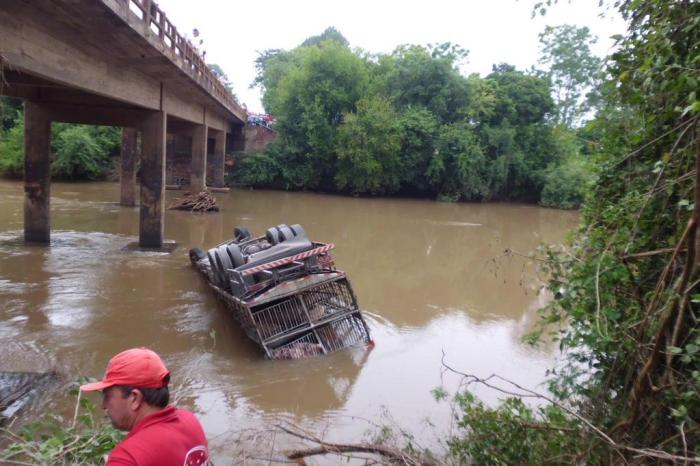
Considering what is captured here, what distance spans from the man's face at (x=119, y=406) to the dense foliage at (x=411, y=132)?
29974mm

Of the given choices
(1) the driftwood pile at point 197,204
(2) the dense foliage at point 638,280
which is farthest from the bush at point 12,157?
(2) the dense foliage at point 638,280

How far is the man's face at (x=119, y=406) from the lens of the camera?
1976 millimetres

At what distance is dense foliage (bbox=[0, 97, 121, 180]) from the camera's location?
97.9 feet

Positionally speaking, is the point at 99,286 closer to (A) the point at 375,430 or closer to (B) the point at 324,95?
(A) the point at 375,430

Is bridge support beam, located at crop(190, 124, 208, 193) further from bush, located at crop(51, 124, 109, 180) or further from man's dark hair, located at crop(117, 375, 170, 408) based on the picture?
man's dark hair, located at crop(117, 375, 170, 408)

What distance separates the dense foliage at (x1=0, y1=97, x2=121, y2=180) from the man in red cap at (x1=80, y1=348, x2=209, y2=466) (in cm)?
3276

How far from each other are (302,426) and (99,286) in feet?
20.8

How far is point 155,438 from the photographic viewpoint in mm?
1895

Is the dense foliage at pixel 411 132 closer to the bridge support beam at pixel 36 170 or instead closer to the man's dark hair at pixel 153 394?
the bridge support beam at pixel 36 170

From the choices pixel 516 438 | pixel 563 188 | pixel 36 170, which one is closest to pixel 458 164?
pixel 563 188

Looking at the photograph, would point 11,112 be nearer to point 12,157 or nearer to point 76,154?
point 12,157

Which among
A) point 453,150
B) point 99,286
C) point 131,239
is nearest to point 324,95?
point 453,150

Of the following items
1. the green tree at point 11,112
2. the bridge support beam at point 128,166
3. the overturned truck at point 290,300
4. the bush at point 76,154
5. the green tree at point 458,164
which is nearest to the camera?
the overturned truck at point 290,300

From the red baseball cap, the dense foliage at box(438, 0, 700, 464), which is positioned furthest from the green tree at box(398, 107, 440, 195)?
the red baseball cap
